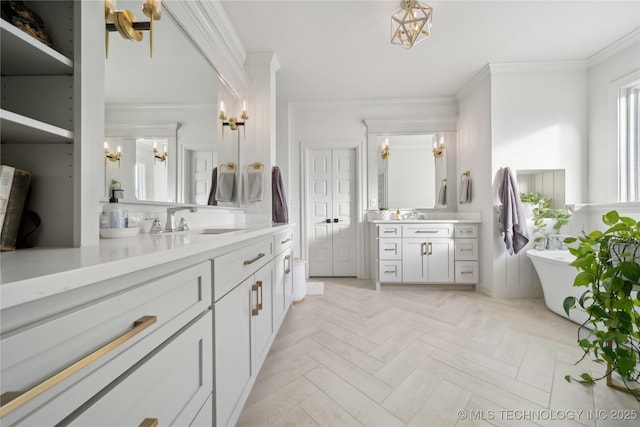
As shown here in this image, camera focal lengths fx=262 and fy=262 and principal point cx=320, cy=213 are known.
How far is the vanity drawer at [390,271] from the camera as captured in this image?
10.8 feet

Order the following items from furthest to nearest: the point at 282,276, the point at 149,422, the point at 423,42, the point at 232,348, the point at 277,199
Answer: the point at 277,199
the point at 423,42
the point at 282,276
the point at 232,348
the point at 149,422

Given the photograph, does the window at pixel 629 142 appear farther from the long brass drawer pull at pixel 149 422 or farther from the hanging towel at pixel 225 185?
the long brass drawer pull at pixel 149 422

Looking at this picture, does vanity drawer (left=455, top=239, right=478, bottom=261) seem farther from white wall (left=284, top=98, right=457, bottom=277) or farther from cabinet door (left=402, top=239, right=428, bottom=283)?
white wall (left=284, top=98, right=457, bottom=277)

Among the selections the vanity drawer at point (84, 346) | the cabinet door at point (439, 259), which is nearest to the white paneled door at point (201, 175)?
the vanity drawer at point (84, 346)

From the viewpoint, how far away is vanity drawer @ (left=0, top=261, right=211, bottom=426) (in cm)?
37

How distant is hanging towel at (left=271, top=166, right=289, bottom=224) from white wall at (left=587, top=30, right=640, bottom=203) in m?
3.41

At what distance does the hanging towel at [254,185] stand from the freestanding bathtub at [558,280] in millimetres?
2816

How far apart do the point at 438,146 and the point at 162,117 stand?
11.5 feet

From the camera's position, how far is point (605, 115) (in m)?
2.75

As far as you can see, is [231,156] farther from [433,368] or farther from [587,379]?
[587,379]

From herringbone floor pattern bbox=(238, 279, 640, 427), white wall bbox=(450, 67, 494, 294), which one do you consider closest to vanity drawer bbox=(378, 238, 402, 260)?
herringbone floor pattern bbox=(238, 279, 640, 427)

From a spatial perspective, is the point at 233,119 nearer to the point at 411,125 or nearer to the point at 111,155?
the point at 111,155

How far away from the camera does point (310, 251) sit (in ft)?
13.1

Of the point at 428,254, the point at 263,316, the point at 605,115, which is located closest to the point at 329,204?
the point at 428,254
